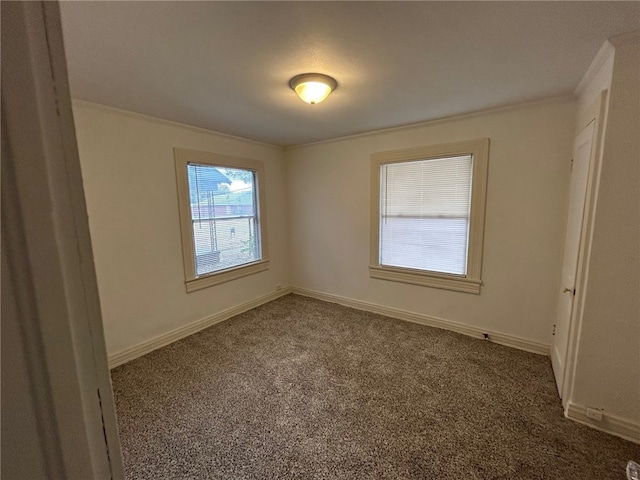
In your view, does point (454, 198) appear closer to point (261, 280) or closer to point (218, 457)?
point (261, 280)

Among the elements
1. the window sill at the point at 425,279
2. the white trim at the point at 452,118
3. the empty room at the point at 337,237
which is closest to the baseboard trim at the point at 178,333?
the empty room at the point at 337,237

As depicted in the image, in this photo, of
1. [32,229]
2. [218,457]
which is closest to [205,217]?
[218,457]

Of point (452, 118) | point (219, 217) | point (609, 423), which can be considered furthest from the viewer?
point (219, 217)

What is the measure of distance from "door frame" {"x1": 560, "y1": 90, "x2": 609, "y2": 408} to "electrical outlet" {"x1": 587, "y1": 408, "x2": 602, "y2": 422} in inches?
4.5

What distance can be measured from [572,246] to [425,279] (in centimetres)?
141

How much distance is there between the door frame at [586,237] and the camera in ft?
5.57

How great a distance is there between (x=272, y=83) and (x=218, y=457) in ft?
8.08

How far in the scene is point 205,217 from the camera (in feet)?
11.0

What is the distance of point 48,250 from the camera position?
38 cm

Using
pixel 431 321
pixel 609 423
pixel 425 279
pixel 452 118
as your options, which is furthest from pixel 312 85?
pixel 609 423

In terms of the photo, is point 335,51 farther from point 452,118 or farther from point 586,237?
point 586,237

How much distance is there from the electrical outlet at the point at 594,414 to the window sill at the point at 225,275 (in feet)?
11.5

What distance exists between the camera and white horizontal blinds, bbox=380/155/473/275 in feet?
9.91

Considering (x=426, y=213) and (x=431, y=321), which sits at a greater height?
(x=426, y=213)
